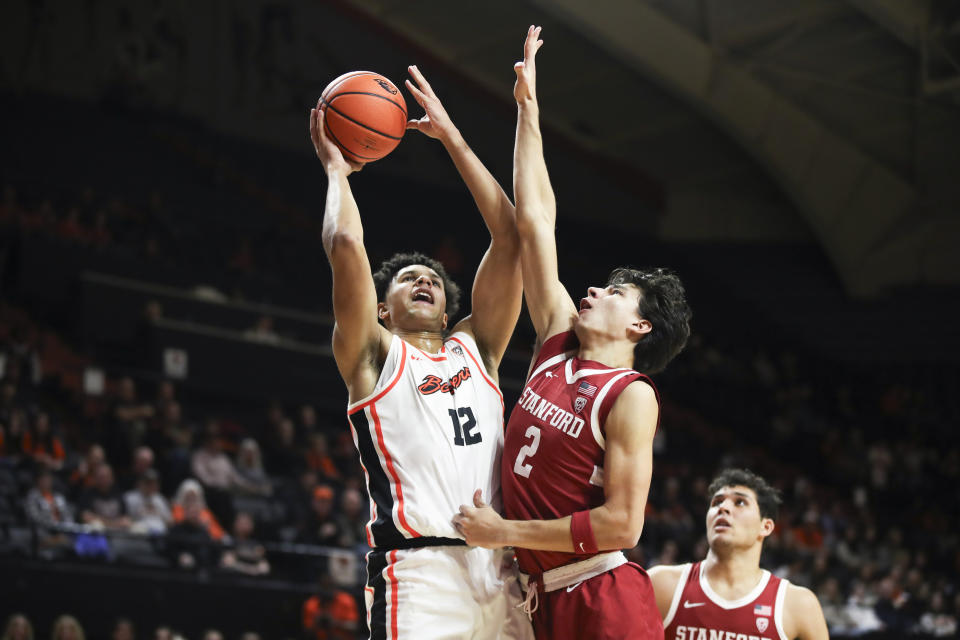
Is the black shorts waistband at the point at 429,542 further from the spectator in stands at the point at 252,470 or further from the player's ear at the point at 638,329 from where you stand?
the spectator in stands at the point at 252,470

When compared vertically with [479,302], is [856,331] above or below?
above

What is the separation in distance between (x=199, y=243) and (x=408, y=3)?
657 cm

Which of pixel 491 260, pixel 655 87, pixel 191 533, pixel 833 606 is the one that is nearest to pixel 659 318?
pixel 491 260

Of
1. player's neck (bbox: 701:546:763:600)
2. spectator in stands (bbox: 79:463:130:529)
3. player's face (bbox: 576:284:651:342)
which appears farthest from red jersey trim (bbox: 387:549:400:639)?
spectator in stands (bbox: 79:463:130:529)

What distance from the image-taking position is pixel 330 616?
870cm

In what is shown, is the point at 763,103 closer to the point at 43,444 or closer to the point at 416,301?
the point at 43,444

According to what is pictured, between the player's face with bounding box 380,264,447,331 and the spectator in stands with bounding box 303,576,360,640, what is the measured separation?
199 inches

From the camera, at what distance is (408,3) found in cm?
1939

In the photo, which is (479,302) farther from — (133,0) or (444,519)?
(133,0)

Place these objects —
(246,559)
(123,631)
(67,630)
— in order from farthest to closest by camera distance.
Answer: (246,559) → (123,631) → (67,630)

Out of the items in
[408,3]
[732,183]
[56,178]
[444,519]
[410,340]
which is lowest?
[444,519]

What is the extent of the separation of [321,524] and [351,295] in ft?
21.3

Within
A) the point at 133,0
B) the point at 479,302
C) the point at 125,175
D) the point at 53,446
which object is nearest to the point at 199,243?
the point at 125,175

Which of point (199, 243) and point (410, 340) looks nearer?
point (410, 340)
